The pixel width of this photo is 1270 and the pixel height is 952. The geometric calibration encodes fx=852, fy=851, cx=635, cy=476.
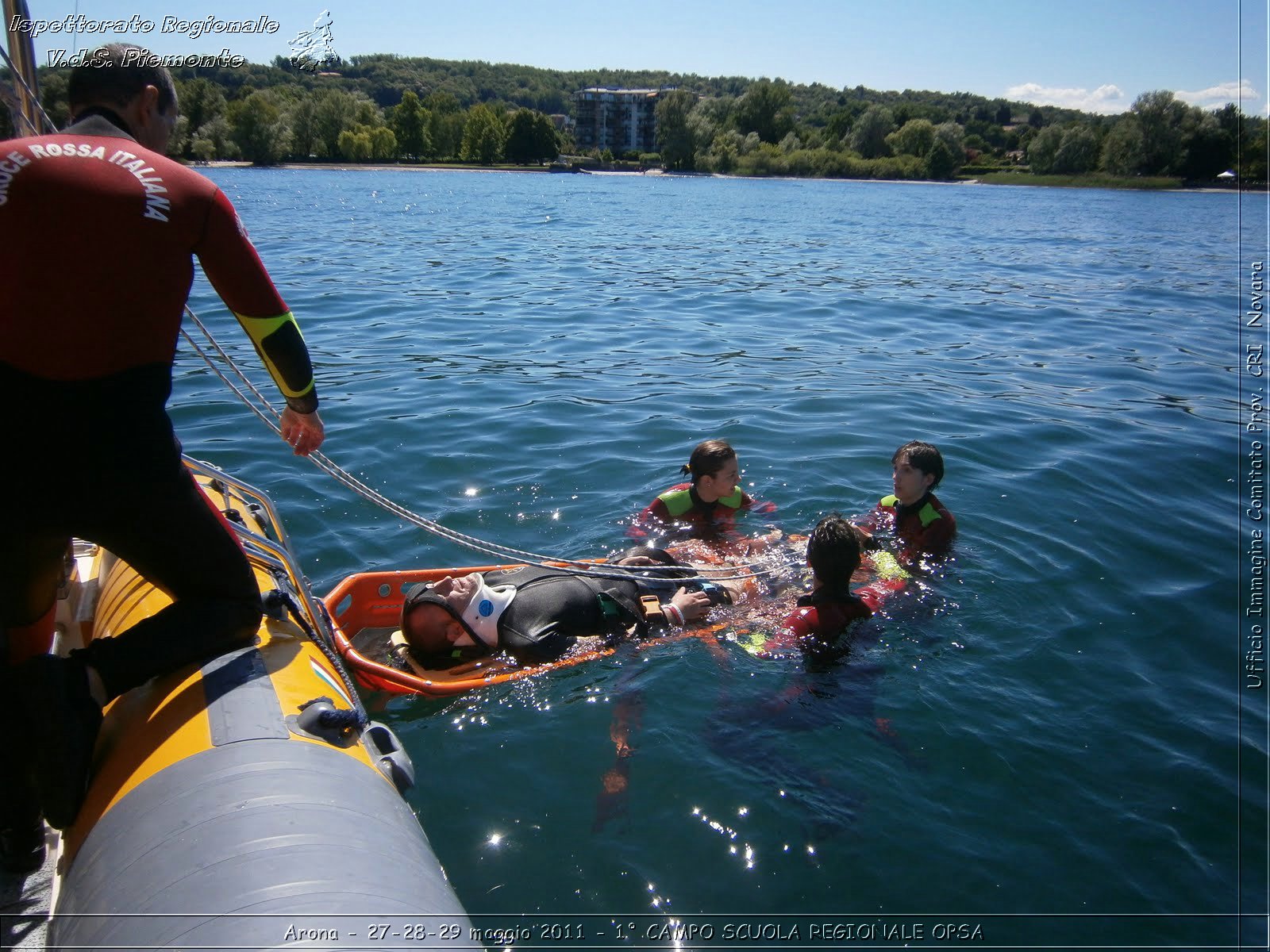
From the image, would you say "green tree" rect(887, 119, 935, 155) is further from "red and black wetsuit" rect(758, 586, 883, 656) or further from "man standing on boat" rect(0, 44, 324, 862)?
"man standing on boat" rect(0, 44, 324, 862)

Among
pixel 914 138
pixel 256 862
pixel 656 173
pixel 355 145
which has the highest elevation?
pixel 914 138

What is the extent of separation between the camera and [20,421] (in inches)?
91.5

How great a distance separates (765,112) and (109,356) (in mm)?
117755

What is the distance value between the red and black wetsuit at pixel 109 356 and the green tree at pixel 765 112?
11526 cm

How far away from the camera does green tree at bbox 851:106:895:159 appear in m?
101

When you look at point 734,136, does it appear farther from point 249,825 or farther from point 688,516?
point 249,825

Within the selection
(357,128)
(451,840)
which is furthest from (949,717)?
(357,128)

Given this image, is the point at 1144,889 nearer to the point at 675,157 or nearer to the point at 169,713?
the point at 169,713

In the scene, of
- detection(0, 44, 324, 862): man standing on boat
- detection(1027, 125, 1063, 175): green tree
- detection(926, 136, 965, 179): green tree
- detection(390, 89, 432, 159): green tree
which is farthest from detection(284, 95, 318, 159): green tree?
detection(0, 44, 324, 862): man standing on boat

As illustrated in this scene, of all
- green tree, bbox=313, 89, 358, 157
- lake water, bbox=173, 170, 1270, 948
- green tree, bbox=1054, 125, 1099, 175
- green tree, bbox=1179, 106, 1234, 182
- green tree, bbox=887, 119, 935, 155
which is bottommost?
lake water, bbox=173, 170, 1270, 948

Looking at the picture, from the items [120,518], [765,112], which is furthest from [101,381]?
[765,112]

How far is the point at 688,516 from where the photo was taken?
623 cm

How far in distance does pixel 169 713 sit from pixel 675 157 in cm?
9952

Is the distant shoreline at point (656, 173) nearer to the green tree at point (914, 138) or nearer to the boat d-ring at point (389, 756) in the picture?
the green tree at point (914, 138)
